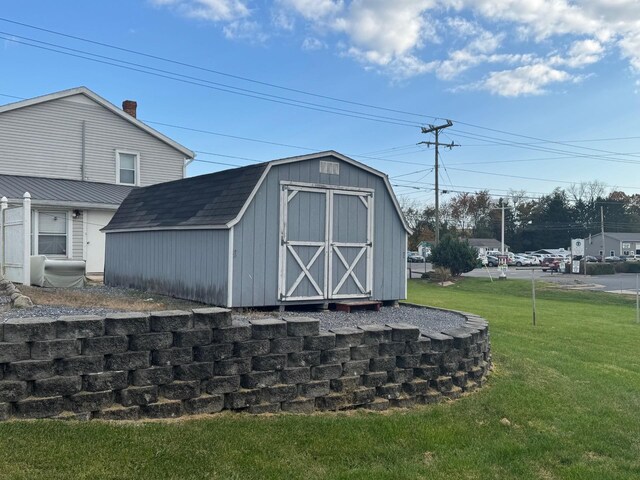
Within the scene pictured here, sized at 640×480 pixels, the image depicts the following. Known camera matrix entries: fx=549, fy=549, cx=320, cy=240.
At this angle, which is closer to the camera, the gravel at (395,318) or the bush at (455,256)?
the gravel at (395,318)

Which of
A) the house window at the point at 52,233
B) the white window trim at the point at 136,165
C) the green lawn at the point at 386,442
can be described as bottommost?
the green lawn at the point at 386,442

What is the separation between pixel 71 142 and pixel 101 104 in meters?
1.84

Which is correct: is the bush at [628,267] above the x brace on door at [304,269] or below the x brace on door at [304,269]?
below

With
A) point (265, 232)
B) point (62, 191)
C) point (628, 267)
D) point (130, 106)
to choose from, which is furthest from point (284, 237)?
point (628, 267)

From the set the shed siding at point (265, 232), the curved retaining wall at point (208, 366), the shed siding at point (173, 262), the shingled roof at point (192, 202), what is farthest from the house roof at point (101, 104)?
the curved retaining wall at point (208, 366)

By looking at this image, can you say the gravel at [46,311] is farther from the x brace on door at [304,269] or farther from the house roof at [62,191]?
the house roof at [62,191]

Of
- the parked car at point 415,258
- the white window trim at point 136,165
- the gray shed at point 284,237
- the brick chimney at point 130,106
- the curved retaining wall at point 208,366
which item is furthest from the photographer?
the parked car at point 415,258

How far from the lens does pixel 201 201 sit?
1055cm

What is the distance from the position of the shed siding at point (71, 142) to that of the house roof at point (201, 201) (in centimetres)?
664

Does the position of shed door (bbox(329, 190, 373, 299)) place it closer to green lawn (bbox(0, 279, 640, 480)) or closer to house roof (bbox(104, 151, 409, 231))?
house roof (bbox(104, 151, 409, 231))

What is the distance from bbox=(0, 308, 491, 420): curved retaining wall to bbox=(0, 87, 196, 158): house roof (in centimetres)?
1656

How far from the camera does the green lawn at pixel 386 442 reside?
3.93 metres

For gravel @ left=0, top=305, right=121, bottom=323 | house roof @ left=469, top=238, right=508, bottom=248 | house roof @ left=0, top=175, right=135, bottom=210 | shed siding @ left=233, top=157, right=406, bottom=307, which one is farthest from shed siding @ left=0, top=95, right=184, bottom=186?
house roof @ left=469, top=238, right=508, bottom=248

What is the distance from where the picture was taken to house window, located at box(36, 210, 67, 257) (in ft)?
54.0
